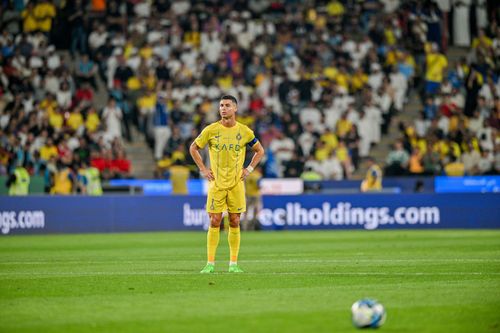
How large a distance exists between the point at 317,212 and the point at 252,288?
1836 centimetres

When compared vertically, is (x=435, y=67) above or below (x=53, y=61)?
below

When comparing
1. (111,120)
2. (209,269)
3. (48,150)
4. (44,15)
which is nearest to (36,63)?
(44,15)

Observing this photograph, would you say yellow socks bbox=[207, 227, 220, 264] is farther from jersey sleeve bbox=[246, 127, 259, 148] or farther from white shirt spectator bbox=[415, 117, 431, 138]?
white shirt spectator bbox=[415, 117, 431, 138]

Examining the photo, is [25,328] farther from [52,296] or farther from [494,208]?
[494,208]

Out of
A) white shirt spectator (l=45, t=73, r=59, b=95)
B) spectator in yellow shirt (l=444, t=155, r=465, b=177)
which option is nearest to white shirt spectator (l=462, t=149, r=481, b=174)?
spectator in yellow shirt (l=444, t=155, r=465, b=177)

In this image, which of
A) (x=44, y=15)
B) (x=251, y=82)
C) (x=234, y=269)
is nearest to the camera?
(x=234, y=269)

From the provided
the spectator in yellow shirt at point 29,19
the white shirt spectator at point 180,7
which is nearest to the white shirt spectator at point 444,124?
the white shirt spectator at point 180,7

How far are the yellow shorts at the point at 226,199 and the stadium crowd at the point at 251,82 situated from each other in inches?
667

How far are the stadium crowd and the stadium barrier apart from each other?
2198 millimetres

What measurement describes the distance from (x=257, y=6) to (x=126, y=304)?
28946 mm

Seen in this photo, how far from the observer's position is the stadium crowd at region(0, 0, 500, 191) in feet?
111

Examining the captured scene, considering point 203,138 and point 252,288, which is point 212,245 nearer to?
point 203,138

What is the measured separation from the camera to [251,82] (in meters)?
36.1

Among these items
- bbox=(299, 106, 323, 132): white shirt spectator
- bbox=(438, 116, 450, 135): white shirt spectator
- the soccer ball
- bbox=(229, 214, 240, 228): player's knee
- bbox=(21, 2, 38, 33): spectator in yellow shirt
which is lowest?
the soccer ball
